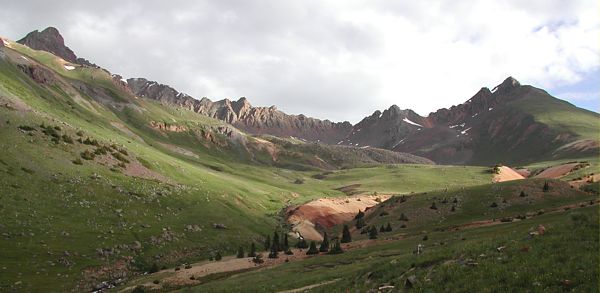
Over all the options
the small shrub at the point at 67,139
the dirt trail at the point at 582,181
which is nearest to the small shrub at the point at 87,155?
the small shrub at the point at 67,139

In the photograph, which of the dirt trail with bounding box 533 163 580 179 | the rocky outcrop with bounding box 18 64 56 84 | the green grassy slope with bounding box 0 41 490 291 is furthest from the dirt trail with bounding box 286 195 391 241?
the rocky outcrop with bounding box 18 64 56 84

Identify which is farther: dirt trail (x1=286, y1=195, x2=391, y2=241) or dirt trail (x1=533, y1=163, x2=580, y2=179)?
dirt trail (x1=533, y1=163, x2=580, y2=179)

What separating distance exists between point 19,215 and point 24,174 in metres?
14.2

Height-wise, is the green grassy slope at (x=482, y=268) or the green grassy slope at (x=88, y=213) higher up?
the green grassy slope at (x=482, y=268)

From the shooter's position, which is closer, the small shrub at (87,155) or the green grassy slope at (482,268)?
the green grassy slope at (482,268)

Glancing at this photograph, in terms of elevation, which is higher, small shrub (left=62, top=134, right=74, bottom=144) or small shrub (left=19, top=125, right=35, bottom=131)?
small shrub (left=19, top=125, right=35, bottom=131)

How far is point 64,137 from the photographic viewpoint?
9312 centimetres

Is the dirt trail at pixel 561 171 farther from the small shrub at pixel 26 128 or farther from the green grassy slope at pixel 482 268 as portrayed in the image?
the small shrub at pixel 26 128

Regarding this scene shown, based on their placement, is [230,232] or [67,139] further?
[67,139]

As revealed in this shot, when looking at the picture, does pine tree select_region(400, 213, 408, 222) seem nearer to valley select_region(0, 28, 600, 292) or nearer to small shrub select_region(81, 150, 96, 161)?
valley select_region(0, 28, 600, 292)

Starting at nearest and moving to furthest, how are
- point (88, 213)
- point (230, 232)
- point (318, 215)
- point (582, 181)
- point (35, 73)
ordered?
1. point (88, 213)
2. point (230, 232)
3. point (582, 181)
4. point (318, 215)
5. point (35, 73)

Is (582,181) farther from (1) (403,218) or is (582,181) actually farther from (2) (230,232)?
(2) (230,232)

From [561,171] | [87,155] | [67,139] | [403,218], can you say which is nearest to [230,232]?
[403,218]

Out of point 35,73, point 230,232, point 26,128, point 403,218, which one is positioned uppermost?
point 35,73
